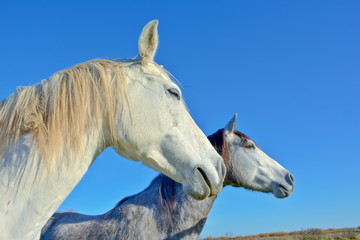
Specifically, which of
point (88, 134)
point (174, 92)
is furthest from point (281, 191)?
point (88, 134)

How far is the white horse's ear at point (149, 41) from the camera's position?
6.21 feet

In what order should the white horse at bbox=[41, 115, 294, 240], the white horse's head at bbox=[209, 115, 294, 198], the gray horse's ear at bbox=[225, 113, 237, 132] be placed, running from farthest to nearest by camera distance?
the gray horse's ear at bbox=[225, 113, 237, 132] < the white horse's head at bbox=[209, 115, 294, 198] < the white horse at bbox=[41, 115, 294, 240]

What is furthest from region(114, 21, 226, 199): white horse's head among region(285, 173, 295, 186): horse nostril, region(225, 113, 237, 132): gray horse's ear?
region(285, 173, 295, 186): horse nostril

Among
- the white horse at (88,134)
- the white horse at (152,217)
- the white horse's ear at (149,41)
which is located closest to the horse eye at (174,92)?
the white horse at (88,134)

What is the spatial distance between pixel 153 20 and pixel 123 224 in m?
3.05

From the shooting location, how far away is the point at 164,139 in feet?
5.95

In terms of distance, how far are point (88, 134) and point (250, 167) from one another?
4246mm

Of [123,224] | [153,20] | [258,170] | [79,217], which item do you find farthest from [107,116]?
[258,170]

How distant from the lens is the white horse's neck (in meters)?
1.35

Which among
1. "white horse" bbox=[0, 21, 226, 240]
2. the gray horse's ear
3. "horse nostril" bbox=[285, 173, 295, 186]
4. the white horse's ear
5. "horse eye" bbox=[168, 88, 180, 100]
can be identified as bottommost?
"white horse" bbox=[0, 21, 226, 240]

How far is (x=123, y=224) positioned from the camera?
13.4 ft

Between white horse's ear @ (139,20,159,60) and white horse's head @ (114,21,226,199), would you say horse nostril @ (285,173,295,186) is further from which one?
white horse's ear @ (139,20,159,60)

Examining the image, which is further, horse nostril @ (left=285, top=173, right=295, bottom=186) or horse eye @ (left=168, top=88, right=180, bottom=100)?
horse nostril @ (left=285, top=173, right=295, bottom=186)

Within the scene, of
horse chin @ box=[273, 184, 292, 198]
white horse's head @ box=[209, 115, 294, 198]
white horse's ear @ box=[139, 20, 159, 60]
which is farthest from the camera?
horse chin @ box=[273, 184, 292, 198]
